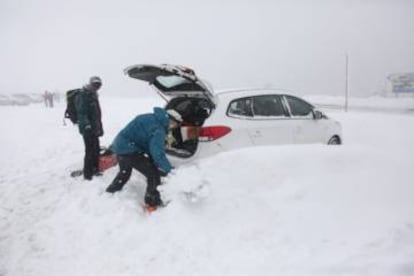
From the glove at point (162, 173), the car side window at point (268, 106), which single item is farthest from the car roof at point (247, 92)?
the glove at point (162, 173)

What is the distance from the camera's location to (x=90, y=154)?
6.95 metres

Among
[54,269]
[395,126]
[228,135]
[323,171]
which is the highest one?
[228,135]

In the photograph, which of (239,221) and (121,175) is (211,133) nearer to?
(121,175)

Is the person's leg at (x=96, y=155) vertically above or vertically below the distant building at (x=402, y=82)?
above

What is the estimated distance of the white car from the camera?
6125 mm

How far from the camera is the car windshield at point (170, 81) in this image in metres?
6.59

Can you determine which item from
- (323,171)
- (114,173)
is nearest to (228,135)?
(323,171)

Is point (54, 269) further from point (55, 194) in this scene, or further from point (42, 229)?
point (55, 194)

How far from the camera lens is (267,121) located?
6719 millimetres

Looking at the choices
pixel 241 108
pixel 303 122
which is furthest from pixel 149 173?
pixel 303 122

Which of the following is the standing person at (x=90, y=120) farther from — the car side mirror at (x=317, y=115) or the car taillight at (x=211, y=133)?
the car side mirror at (x=317, y=115)

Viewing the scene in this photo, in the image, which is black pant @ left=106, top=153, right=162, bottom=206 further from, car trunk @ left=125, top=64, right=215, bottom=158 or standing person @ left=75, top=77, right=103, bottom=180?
standing person @ left=75, top=77, right=103, bottom=180

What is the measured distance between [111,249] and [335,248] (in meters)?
2.56

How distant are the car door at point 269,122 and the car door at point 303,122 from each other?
0.17 meters
